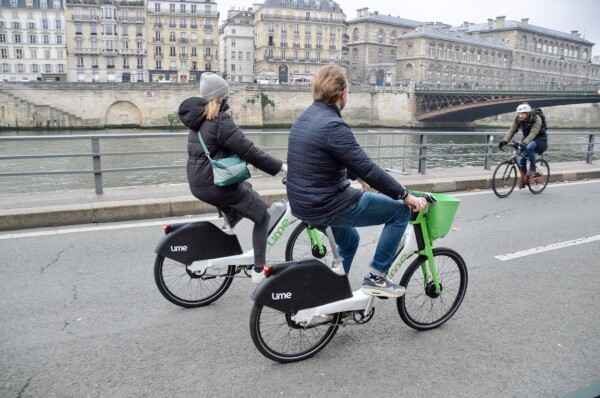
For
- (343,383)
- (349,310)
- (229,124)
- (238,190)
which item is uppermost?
(229,124)

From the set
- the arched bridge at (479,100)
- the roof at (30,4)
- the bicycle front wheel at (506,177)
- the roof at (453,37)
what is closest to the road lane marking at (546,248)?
the bicycle front wheel at (506,177)

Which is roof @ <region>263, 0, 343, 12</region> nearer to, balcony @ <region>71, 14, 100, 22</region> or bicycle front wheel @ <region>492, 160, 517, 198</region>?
balcony @ <region>71, 14, 100, 22</region>

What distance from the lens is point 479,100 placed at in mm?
56562

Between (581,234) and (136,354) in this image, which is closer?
(136,354)

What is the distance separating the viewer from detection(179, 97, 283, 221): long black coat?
3928mm

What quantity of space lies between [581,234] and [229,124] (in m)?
5.07

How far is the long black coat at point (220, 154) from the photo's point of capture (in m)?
3.93

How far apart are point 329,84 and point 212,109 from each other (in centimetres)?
104

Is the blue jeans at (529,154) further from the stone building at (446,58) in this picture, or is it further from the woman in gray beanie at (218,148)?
the stone building at (446,58)

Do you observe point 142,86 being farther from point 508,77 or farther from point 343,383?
point 508,77

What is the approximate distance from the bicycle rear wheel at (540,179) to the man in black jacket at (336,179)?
7.37 m

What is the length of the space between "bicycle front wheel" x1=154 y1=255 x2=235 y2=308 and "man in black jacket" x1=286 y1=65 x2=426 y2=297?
4.08ft

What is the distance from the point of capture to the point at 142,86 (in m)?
52.6

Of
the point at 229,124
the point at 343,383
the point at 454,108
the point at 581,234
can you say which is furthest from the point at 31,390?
the point at 454,108
